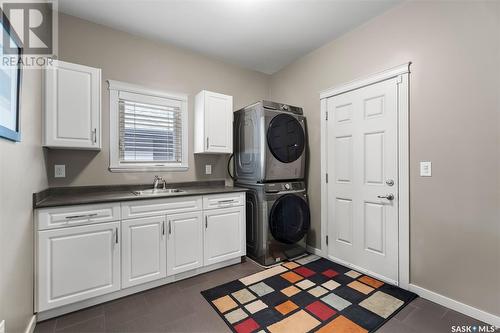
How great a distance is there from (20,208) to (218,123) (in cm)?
200

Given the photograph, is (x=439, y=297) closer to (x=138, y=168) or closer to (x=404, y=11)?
(x=404, y=11)

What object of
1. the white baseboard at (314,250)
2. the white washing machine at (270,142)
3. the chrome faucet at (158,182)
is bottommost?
the white baseboard at (314,250)

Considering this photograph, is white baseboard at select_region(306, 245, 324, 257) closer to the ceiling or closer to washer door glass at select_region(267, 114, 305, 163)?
washer door glass at select_region(267, 114, 305, 163)

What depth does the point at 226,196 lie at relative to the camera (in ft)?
8.70

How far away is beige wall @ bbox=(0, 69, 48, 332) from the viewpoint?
3.94 feet

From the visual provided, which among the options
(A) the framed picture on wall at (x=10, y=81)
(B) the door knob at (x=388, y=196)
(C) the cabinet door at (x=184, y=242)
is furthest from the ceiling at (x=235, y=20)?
(C) the cabinet door at (x=184, y=242)

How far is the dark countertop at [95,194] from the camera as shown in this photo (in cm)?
179

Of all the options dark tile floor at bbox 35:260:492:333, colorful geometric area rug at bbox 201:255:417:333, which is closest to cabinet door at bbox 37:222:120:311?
dark tile floor at bbox 35:260:492:333

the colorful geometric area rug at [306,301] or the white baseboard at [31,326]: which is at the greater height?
the white baseboard at [31,326]

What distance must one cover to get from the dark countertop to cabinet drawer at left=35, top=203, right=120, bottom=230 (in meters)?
0.05

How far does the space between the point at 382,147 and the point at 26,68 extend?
120 inches

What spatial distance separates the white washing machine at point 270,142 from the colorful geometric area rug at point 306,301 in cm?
113

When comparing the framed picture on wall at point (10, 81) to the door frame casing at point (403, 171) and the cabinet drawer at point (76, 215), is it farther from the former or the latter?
the door frame casing at point (403, 171)

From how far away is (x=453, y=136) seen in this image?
6.10 feet
